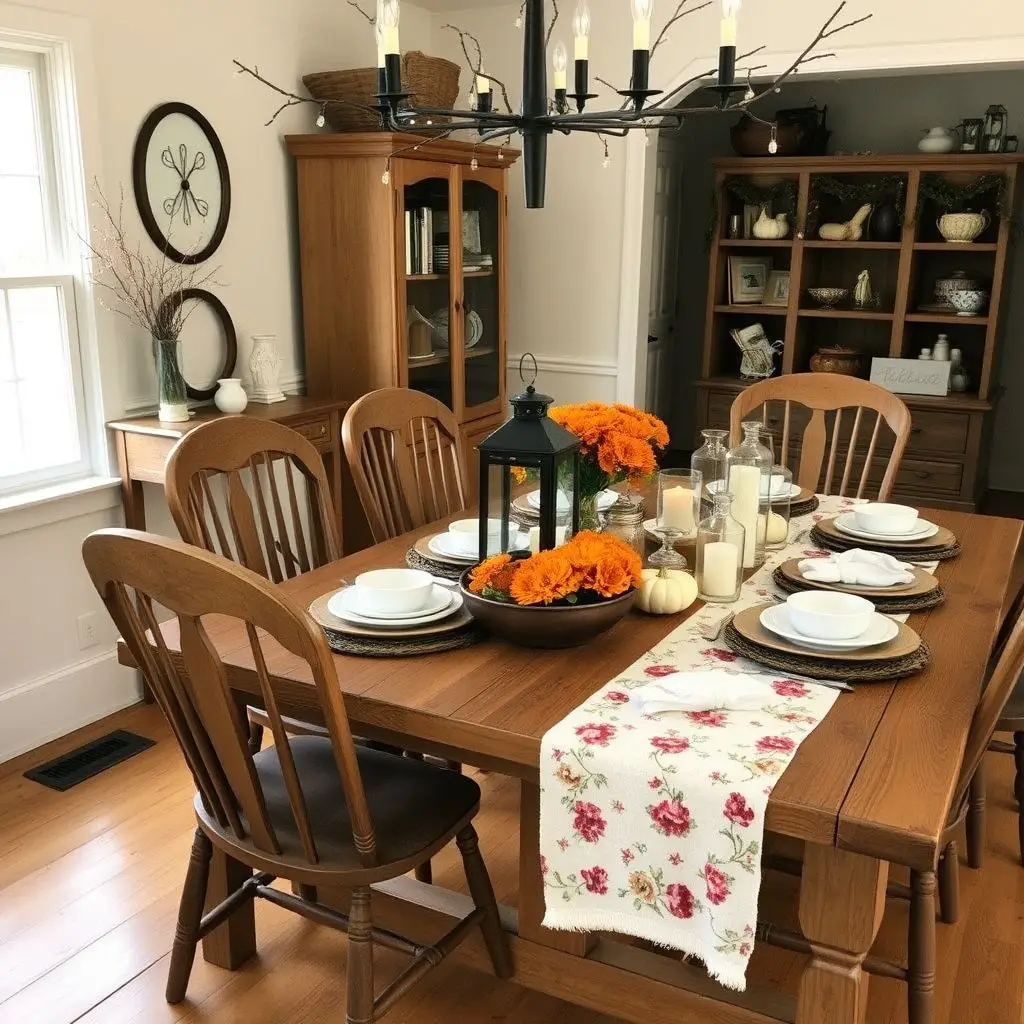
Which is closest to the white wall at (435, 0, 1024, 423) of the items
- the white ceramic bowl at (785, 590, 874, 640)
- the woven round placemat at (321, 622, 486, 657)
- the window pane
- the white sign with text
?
the white sign with text

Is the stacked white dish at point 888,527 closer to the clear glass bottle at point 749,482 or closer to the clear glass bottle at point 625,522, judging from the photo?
the clear glass bottle at point 749,482

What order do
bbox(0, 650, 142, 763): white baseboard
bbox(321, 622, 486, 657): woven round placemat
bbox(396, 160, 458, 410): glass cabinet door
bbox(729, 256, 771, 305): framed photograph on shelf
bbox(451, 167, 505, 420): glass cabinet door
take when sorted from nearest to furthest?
bbox(321, 622, 486, 657): woven round placemat
bbox(0, 650, 142, 763): white baseboard
bbox(396, 160, 458, 410): glass cabinet door
bbox(451, 167, 505, 420): glass cabinet door
bbox(729, 256, 771, 305): framed photograph on shelf

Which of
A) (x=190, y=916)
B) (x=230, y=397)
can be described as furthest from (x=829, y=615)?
(x=230, y=397)

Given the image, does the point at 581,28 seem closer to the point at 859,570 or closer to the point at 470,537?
the point at 470,537

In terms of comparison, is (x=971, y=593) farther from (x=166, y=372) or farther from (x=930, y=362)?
(x=930, y=362)

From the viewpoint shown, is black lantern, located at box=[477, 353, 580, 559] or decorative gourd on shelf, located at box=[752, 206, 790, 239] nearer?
black lantern, located at box=[477, 353, 580, 559]

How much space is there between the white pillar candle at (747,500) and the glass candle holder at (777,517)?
107 mm

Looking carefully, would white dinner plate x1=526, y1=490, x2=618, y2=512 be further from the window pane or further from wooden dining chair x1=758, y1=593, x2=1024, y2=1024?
the window pane

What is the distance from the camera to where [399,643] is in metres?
1.79

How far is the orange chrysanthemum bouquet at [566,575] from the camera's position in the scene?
170 cm

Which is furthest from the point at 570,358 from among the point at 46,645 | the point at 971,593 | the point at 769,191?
the point at 971,593

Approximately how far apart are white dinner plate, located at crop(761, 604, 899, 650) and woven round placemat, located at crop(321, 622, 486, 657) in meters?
0.49

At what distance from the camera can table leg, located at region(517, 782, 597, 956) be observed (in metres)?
1.70

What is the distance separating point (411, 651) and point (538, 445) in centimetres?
40
